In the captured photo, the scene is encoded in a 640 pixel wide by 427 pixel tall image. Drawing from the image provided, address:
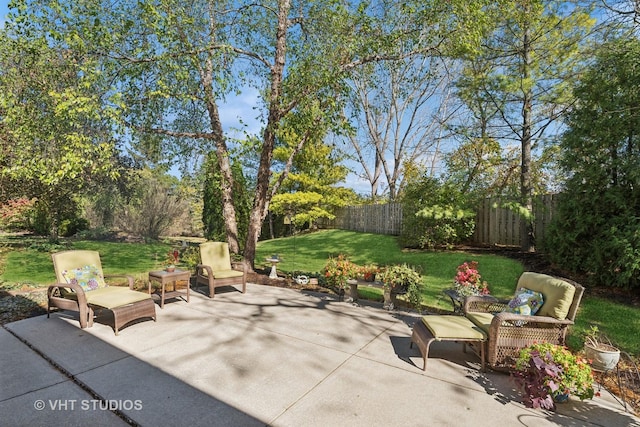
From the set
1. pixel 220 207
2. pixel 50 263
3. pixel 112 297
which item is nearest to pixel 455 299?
pixel 112 297

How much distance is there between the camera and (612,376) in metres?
3.54

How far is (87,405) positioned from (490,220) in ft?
33.8

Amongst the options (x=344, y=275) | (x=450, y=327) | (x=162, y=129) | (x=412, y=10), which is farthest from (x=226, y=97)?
(x=450, y=327)

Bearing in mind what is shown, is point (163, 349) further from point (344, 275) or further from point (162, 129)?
point (162, 129)

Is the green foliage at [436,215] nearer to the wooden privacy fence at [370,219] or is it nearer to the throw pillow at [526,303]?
the wooden privacy fence at [370,219]

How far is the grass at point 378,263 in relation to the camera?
486 centimetres

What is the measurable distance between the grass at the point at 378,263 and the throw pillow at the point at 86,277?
98.9 inches

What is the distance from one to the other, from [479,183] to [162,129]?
39.5ft

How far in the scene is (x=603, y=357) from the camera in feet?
11.3

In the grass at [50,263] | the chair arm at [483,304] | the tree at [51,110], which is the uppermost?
the tree at [51,110]

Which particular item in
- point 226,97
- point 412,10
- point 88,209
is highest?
point 412,10

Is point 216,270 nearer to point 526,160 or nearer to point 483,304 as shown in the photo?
point 483,304

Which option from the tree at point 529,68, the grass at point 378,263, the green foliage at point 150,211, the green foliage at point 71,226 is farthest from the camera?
the green foliage at point 71,226

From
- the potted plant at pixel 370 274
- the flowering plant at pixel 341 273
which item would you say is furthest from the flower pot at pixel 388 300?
the flowering plant at pixel 341 273
